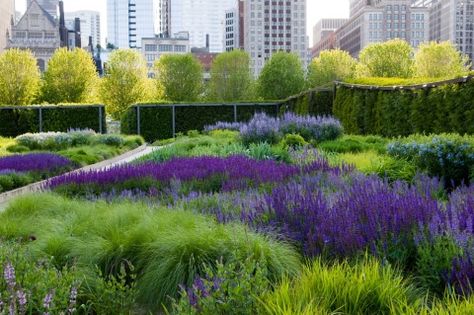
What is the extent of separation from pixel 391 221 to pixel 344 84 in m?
16.2

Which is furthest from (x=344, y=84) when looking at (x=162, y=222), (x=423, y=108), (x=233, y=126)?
(x=162, y=222)

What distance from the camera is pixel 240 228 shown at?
368 centimetres

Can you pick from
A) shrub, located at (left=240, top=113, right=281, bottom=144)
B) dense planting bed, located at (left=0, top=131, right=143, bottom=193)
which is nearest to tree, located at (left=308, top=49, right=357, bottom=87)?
dense planting bed, located at (left=0, top=131, right=143, bottom=193)

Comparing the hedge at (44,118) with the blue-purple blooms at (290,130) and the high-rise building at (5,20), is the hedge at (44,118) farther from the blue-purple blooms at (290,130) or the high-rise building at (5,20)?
the high-rise building at (5,20)

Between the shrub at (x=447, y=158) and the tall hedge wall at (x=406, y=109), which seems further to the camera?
the tall hedge wall at (x=406, y=109)

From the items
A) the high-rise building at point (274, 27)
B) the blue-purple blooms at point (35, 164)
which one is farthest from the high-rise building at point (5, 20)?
the blue-purple blooms at point (35, 164)

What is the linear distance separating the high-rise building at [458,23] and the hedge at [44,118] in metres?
165

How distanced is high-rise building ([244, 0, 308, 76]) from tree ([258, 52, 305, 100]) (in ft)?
359

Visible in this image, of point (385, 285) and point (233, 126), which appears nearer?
point (385, 285)

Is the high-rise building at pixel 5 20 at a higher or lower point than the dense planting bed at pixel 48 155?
higher

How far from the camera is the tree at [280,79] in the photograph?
60.2m

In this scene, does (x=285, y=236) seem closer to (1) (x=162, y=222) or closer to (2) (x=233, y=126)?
(1) (x=162, y=222)

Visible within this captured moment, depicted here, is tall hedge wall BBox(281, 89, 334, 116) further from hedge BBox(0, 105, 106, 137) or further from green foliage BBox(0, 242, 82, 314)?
green foliage BBox(0, 242, 82, 314)

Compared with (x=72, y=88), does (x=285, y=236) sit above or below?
below
